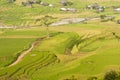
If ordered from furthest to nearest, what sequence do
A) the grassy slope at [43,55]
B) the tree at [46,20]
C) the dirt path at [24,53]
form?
1. the tree at [46,20]
2. the dirt path at [24,53]
3. the grassy slope at [43,55]

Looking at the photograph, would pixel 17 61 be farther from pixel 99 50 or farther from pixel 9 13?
pixel 9 13

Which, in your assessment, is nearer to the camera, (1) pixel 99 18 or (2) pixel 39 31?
(2) pixel 39 31

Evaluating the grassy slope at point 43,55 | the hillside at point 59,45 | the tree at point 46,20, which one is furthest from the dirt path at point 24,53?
the tree at point 46,20

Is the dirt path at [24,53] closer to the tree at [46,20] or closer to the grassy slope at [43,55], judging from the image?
the grassy slope at [43,55]

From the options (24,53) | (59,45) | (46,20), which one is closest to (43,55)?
(24,53)

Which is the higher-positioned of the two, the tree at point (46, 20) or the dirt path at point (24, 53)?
the dirt path at point (24, 53)

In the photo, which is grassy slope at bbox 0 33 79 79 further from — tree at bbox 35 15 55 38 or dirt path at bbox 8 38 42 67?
tree at bbox 35 15 55 38

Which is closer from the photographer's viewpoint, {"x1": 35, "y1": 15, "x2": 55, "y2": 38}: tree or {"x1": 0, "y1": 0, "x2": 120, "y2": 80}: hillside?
{"x1": 0, "y1": 0, "x2": 120, "y2": 80}: hillside

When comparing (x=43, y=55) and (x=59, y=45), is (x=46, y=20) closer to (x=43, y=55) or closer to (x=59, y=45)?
(x=59, y=45)

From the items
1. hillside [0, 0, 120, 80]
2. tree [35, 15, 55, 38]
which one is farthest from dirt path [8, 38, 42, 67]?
tree [35, 15, 55, 38]

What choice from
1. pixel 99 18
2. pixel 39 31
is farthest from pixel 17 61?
pixel 99 18

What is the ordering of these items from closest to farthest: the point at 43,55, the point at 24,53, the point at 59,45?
1. the point at 43,55
2. the point at 24,53
3. the point at 59,45
